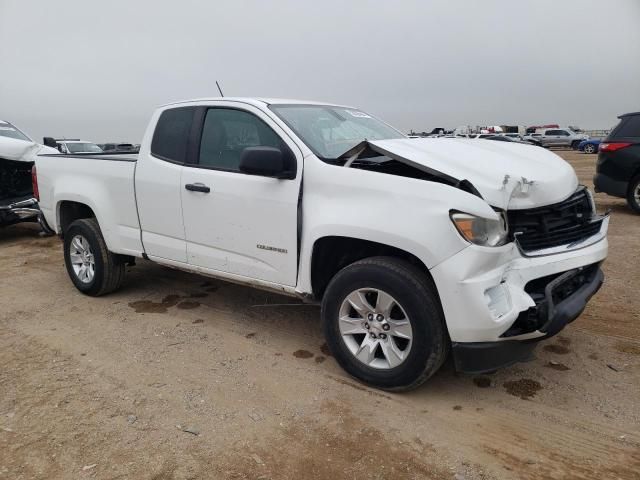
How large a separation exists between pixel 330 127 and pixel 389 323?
1.68 metres

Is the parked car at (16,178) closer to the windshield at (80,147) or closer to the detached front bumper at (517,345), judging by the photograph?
the detached front bumper at (517,345)

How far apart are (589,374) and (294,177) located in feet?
7.90

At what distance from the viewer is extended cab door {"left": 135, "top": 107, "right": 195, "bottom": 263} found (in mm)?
4219

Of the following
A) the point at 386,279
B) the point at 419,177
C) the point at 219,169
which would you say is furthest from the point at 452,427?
the point at 219,169

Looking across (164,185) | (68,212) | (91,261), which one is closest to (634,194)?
(164,185)

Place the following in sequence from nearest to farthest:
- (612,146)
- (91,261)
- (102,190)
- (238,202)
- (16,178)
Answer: (238,202) → (102,190) → (91,261) → (16,178) → (612,146)

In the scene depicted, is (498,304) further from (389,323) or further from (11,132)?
(11,132)

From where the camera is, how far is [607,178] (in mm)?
8797

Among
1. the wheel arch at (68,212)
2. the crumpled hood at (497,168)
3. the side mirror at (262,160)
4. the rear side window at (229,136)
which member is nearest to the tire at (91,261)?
the wheel arch at (68,212)

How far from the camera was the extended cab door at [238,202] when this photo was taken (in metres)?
3.54

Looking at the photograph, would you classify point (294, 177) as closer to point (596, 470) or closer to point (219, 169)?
point (219, 169)

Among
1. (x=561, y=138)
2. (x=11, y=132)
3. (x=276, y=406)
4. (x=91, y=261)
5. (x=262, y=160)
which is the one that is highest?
(x=262, y=160)

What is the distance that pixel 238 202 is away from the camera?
12.3 ft

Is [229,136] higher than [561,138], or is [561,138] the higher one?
[229,136]
